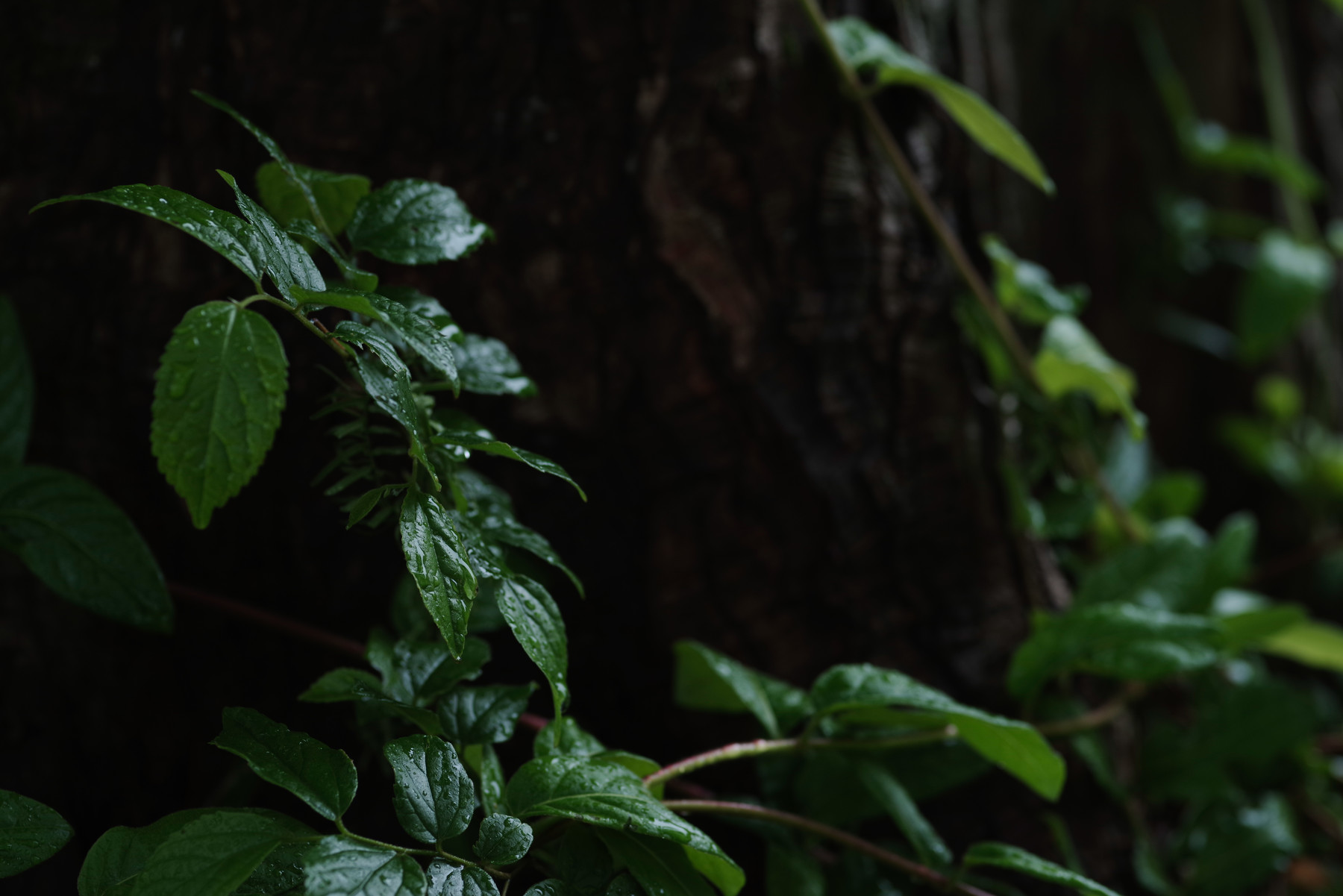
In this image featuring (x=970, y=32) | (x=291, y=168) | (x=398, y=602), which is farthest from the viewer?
(x=970, y=32)

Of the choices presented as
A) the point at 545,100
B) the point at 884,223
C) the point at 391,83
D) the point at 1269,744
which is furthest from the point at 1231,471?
the point at 391,83

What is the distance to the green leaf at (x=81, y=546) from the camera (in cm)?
59

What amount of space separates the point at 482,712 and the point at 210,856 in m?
0.16

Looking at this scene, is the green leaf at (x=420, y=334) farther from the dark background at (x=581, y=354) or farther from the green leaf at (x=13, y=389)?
the green leaf at (x=13, y=389)

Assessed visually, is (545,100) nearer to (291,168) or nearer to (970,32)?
(291,168)

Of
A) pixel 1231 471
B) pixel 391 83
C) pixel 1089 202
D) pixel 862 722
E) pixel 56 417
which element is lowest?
pixel 1231 471

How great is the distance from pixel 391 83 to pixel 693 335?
30cm

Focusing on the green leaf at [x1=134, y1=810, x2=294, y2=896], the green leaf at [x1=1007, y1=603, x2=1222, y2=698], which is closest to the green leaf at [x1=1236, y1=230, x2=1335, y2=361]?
the green leaf at [x1=1007, y1=603, x2=1222, y2=698]

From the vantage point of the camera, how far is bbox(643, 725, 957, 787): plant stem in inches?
21.9

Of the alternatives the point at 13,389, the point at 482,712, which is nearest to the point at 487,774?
the point at 482,712

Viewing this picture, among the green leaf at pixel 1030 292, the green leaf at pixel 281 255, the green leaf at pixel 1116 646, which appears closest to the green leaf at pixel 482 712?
the green leaf at pixel 281 255

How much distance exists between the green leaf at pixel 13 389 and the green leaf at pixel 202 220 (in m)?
0.30

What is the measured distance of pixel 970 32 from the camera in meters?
0.94

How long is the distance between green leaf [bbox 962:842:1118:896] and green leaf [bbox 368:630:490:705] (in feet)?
1.24
